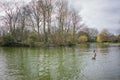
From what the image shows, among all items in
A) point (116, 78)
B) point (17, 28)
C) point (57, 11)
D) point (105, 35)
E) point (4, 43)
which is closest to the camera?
point (116, 78)

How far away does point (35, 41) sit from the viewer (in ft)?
182

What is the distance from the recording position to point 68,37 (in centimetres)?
6209

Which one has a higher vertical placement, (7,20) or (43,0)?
(43,0)

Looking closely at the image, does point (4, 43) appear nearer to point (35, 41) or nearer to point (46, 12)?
point (35, 41)

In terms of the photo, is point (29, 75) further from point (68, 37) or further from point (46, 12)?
point (68, 37)

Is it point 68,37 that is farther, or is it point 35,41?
point 68,37

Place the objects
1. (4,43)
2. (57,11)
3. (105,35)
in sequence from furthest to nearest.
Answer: (105,35)
(57,11)
(4,43)

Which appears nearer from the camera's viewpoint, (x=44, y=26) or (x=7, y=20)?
(x=44, y=26)

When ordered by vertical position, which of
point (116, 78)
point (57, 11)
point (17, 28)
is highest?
point (57, 11)

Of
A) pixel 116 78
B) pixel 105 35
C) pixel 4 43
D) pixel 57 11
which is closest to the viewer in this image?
pixel 116 78

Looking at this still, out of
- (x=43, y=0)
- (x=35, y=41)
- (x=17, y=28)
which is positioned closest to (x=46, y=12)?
(x=43, y=0)

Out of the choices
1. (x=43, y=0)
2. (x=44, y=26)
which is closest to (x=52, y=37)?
(x=44, y=26)

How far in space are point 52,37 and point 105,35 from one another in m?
45.1

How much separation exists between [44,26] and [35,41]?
4127 mm
